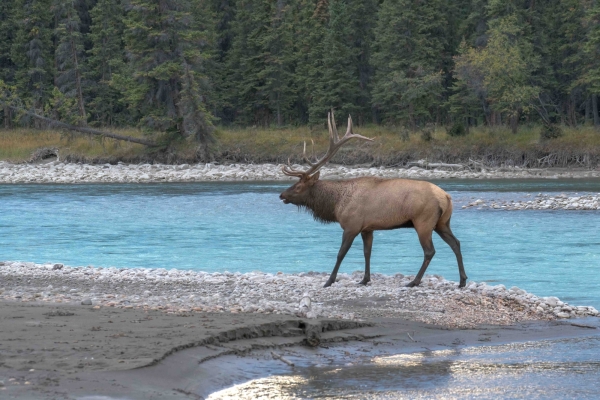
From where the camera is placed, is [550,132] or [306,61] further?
[306,61]

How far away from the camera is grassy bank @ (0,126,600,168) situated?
1638 inches

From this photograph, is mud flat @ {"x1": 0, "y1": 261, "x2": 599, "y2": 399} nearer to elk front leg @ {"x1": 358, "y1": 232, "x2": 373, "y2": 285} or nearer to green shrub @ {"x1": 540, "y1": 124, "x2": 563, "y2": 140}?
elk front leg @ {"x1": 358, "y1": 232, "x2": 373, "y2": 285}

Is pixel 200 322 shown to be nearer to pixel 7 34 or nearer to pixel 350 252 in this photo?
pixel 350 252

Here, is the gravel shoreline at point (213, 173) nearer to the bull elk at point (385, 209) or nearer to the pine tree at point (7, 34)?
the pine tree at point (7, 34)

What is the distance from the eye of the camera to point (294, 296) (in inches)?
413

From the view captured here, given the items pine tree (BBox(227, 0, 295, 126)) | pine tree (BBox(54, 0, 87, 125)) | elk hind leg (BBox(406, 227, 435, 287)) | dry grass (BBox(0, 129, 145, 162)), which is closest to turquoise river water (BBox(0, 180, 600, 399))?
elk hind leg (BBox(406, 227, 435, 287))

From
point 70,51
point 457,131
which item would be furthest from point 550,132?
point 70,51

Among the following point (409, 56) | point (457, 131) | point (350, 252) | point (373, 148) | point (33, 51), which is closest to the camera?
point (350, 252)

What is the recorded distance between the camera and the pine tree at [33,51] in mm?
60969

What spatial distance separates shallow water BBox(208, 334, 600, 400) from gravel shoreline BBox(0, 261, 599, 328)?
131 cm

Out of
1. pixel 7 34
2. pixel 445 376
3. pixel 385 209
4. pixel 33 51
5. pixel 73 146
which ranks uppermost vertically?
pixel 7 34

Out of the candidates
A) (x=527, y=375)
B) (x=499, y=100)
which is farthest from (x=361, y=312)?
(x=499, y=100)

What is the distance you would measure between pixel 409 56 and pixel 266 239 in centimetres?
3336

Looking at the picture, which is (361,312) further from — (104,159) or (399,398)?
(104,159)
